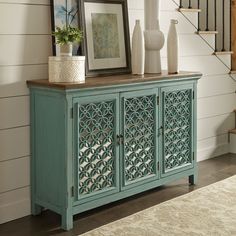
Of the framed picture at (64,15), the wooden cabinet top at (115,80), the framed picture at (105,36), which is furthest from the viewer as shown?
the framed picture at (105,36)

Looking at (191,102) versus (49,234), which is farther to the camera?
(191,102)

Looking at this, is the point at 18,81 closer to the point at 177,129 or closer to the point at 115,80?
the point at 115,80

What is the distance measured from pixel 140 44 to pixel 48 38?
26.6 inches

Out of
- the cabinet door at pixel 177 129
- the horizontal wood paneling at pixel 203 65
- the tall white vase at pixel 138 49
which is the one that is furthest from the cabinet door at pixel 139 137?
the horizontal wood paneling at pixel 203 65

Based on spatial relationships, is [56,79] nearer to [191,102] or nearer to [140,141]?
[140,141]

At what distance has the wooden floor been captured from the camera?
116 inches

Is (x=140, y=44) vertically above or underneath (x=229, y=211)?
above

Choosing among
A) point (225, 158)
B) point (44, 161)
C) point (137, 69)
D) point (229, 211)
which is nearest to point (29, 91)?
point (44, 161)

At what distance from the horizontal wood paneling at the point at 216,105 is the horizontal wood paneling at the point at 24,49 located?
6.06ft

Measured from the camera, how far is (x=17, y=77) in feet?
10.1

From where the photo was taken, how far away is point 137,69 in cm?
350

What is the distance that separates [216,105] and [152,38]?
1.39 meters

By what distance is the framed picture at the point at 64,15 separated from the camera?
126 inches
